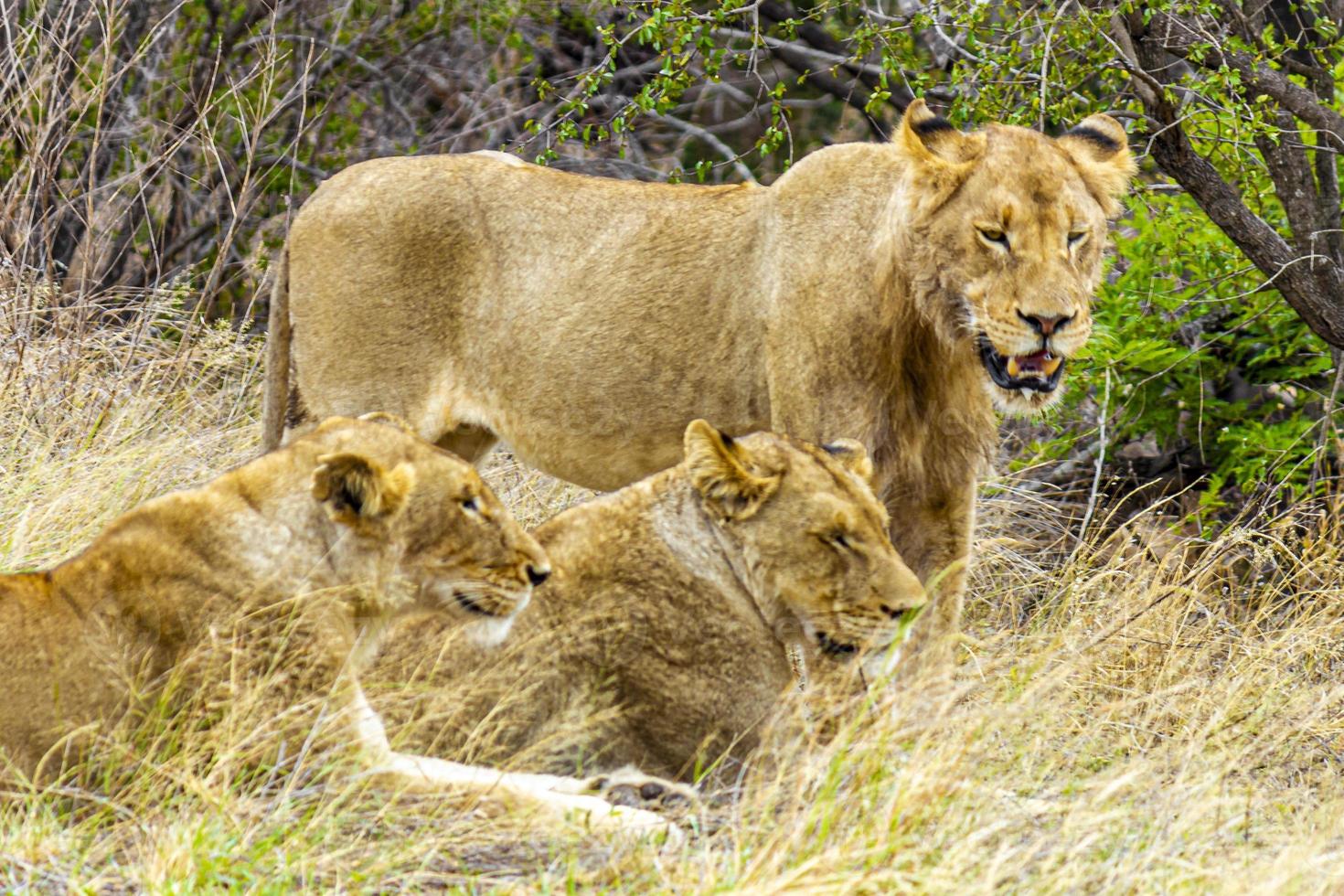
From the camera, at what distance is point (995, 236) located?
4.92 meters

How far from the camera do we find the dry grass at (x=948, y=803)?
11.5 ft

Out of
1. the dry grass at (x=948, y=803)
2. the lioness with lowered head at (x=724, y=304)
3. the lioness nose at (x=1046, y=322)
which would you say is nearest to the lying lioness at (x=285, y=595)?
the dry grass at (x=948, y=803)

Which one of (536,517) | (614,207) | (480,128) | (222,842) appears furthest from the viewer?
(480,128)

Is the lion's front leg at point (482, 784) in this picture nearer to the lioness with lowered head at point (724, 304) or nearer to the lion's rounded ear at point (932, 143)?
the lioness with lowered head at point (724, 304)

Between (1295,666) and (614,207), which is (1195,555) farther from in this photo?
(614,207)

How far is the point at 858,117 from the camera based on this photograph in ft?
40.7

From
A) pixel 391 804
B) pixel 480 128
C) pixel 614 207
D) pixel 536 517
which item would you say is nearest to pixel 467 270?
pixel 614 207

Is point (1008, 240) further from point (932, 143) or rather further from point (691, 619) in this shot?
point (691, 619)

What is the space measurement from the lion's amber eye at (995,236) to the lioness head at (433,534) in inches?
60.1

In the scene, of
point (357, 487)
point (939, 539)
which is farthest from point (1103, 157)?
point (357, 487)

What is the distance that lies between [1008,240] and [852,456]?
76 cm

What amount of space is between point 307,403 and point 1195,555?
11.0ft

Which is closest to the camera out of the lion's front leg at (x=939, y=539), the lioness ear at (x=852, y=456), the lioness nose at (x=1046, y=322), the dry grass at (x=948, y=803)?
the dry grass at (x=948, y=803)

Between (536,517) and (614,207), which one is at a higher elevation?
(614,207)
